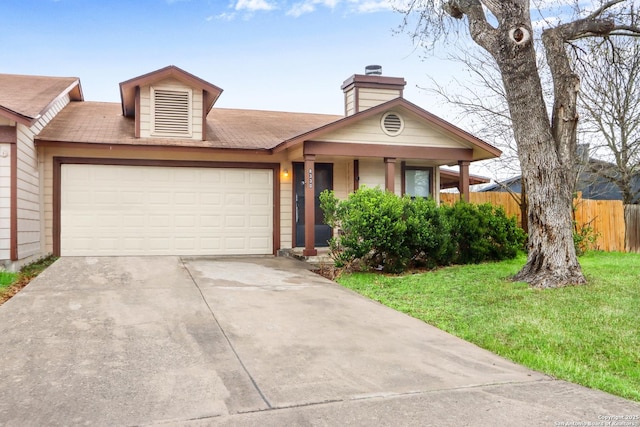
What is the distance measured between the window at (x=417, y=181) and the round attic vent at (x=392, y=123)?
1.67 m

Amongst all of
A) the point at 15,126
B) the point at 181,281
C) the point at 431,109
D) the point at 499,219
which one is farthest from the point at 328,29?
the point at 181,281

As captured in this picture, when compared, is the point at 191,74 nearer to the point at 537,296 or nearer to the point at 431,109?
the point at 431,109

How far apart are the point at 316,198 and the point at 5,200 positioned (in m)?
6.49

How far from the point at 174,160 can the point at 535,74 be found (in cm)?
762

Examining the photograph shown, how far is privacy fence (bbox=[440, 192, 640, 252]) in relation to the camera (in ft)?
44.5

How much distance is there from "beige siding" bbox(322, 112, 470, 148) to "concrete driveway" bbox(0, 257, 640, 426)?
528 cm

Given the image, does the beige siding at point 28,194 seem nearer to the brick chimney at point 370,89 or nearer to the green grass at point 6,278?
the green grass at point 6,278

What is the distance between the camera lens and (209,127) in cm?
1290

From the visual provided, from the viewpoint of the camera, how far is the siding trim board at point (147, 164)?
10836 millimetres

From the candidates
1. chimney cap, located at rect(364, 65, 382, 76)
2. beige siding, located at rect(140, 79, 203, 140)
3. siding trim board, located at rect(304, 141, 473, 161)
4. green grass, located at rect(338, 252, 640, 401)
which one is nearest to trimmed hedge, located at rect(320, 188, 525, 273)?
green grass, located at rect(338, 252, 640, 401)

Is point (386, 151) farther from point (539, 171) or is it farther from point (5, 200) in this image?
point (5, 200)

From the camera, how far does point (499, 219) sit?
408 inches

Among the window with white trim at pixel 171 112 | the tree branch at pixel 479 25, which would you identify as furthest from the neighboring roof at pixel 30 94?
the tree branch at pixel 479 25

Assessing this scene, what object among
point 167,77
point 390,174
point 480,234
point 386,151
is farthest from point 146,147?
point 480,234
